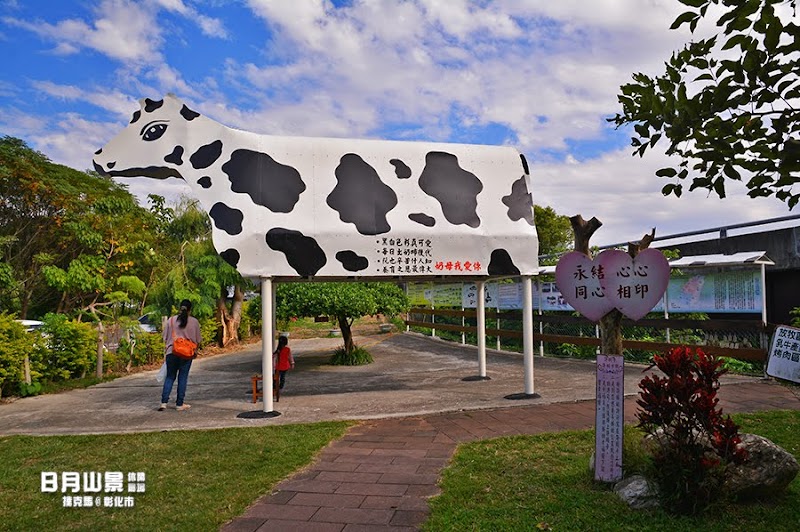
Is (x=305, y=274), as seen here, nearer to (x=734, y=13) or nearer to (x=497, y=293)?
(x=734, y=13)

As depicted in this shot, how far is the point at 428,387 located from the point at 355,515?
19.3ft

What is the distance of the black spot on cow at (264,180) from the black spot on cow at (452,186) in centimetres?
190

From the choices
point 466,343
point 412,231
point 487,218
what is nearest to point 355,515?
point 412,231

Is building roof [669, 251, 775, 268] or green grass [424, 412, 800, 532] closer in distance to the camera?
green grass [424, 412, 800, 532]

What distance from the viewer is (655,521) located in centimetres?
393

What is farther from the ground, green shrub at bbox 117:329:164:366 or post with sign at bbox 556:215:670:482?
post with sign at bbox 556:215:670:482

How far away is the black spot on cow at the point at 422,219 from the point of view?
837 centimetres

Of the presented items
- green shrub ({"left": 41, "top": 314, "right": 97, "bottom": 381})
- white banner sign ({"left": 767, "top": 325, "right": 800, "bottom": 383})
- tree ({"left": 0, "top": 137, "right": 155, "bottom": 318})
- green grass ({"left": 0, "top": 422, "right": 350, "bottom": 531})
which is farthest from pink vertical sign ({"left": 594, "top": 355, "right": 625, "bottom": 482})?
tree ({"left": 0, "top": 137, "right": 155, "bottom": 318})

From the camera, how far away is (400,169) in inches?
341

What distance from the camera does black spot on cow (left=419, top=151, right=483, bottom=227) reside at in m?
8.62

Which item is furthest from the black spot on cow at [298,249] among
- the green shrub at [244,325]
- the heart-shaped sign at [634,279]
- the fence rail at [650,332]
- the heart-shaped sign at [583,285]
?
the green shrub at [244,325]

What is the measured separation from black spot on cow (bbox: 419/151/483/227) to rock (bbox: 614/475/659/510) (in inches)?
187

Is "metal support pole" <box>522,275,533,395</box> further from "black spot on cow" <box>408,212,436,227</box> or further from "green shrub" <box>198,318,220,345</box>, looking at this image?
"green shrub" <box>198,318,220,345</box>

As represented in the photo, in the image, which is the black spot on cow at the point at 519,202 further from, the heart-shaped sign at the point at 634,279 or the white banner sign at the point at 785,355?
the white banner sign at the point at 785,355
